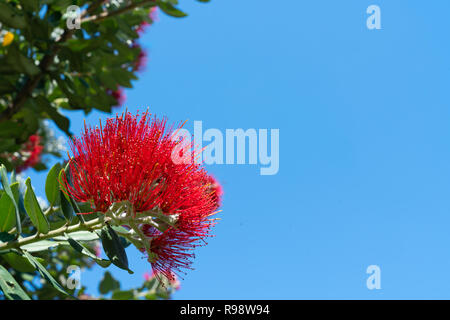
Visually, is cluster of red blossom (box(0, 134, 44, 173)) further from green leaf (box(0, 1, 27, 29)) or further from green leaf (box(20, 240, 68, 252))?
green leaf (box(20, 240, 68, 252))

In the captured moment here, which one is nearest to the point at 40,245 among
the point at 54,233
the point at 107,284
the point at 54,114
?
the point at 54,233

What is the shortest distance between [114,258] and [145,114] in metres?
0.47

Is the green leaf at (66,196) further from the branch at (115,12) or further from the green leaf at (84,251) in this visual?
the branch at (115,12)

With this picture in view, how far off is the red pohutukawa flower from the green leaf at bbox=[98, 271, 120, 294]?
1.89m

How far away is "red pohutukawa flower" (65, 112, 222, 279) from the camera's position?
1.36 metres

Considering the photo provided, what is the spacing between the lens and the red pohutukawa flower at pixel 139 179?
1357 millimetres

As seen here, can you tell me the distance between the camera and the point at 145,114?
1.45 metres

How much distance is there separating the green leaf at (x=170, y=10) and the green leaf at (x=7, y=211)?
184 cm

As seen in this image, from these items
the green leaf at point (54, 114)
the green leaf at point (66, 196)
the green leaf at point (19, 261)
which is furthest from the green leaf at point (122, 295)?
the green leaf at point (66, 196)

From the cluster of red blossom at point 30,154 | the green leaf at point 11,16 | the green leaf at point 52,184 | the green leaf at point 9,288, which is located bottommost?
the green leaf at point 9,288

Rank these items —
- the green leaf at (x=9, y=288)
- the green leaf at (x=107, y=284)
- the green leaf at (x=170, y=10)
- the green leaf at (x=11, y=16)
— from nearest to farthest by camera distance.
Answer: the green leaf at (x=9, y=288), the green leaf at (x=11, y=16), the green leaf at (x=170, y=10), the green leaf at (x=107, y=284)

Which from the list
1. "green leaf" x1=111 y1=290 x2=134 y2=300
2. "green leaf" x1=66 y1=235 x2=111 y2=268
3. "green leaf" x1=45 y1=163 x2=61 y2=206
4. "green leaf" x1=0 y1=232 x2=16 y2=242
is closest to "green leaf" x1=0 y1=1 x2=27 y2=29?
"green leaf" x1=45 y1=163 x2=61 y2=206
